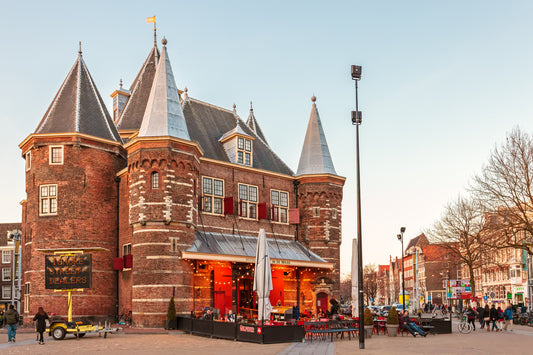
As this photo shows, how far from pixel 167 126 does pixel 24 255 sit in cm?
1323

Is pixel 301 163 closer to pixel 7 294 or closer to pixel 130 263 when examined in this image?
pixel 130 263

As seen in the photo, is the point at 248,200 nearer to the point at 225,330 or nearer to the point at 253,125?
the point at 253,125

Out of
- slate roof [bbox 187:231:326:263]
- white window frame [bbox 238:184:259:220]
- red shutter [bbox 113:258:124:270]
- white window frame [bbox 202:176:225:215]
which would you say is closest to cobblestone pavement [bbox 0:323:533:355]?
red shutter [bbox 113:258:124:270]

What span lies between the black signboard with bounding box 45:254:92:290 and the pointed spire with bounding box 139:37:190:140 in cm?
865

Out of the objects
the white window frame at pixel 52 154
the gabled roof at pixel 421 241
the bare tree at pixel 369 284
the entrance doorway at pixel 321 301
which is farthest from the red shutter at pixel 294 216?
the gabled roof at pixel 421 241

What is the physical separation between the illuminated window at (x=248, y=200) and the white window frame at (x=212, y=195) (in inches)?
64.0

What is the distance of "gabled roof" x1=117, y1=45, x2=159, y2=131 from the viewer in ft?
116

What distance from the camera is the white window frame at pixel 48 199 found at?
100 ft

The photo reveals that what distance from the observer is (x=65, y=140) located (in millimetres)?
30781

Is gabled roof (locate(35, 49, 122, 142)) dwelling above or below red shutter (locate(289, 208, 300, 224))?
above

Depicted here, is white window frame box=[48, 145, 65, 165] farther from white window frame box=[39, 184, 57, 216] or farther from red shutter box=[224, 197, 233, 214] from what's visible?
red shutter box=[224, 197, 233, 214]

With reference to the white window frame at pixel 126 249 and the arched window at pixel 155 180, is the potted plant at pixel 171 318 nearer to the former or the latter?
the white window frame at pixel 126 249

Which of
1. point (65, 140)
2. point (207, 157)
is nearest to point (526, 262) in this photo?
point (207, 157)

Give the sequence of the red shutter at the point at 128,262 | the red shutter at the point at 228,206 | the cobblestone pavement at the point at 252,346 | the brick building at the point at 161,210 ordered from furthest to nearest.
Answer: the red shutter at the point at 228,206 < the red shutter at the point at 128,262 < the brick building at the point at 161,210 < the cobblestone pavement at the point at 252,346
